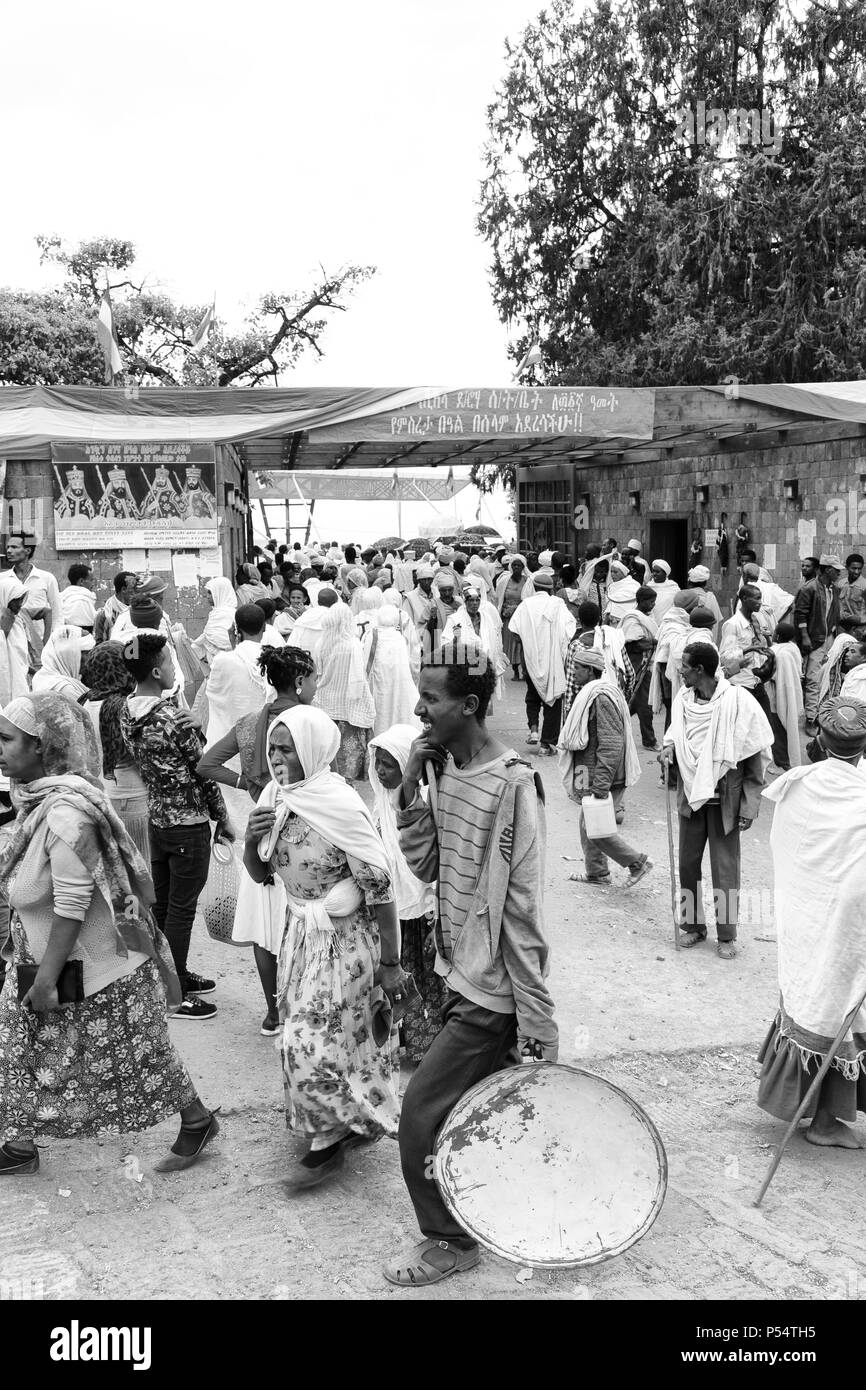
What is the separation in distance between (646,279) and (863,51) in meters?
5.57

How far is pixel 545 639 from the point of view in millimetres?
11352

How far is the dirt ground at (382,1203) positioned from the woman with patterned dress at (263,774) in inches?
16.3

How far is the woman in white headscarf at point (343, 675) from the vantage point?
30.9 feet

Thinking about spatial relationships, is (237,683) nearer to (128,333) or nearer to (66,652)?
(66,652)

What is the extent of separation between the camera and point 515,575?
1591 cm

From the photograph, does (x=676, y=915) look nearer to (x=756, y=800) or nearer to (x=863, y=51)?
(x=756, y=800)

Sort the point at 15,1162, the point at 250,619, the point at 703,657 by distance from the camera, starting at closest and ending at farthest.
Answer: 1. the point at 15,1162
2. the point at 703,657
3. the point at 250,619

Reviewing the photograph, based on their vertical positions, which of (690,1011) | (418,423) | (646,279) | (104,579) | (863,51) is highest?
(863,51)

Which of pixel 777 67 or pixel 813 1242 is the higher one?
pixel 777 67

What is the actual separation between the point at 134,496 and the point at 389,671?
4.20 m

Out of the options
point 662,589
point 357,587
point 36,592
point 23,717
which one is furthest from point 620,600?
point 23,717

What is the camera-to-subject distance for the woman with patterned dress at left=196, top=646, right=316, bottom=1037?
4.52m

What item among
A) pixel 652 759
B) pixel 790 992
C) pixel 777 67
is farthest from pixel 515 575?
pixel 777 67

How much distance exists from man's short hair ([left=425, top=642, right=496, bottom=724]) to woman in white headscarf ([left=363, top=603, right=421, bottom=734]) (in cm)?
655
